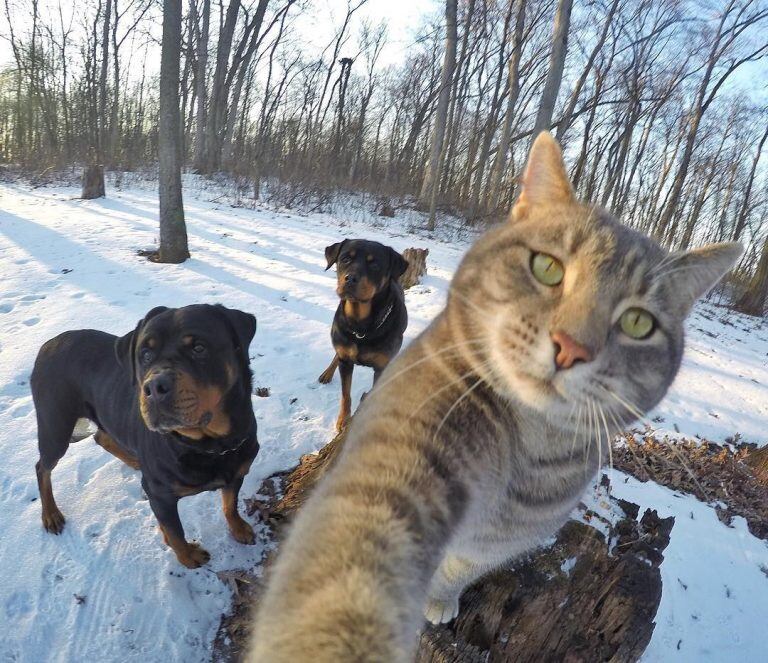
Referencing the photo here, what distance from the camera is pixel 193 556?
2836 mm

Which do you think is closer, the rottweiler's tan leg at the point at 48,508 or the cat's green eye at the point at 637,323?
the cat's green eye at the point at 637,323

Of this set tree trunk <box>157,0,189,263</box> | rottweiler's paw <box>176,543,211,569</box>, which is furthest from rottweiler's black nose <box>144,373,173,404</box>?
tree trunk <box>157,0,189,263</box>

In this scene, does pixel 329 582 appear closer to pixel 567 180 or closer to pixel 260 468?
pixel 567 180

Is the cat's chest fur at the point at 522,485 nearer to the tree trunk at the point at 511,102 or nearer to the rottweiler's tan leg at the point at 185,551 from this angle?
the rottweiler's tan leg at the point at 185,551

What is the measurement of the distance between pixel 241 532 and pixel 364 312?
2.31 metres

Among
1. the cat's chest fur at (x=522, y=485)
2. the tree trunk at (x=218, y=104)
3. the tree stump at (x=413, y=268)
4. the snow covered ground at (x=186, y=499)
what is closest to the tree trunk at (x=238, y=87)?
the tree trunk at (x=218, y=104)

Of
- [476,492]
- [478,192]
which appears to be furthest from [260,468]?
[478,192]

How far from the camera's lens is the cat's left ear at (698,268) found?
1.43 m

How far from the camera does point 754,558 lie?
3566mm

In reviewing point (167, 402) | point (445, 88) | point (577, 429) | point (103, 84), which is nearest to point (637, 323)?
point (577, 429)

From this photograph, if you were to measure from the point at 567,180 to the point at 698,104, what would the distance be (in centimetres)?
2235

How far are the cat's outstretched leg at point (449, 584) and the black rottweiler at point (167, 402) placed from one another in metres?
1.45

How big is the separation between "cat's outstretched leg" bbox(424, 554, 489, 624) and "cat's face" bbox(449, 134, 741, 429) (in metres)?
0.96

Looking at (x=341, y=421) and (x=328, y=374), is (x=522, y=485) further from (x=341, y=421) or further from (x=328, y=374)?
(x=328, y=374)
